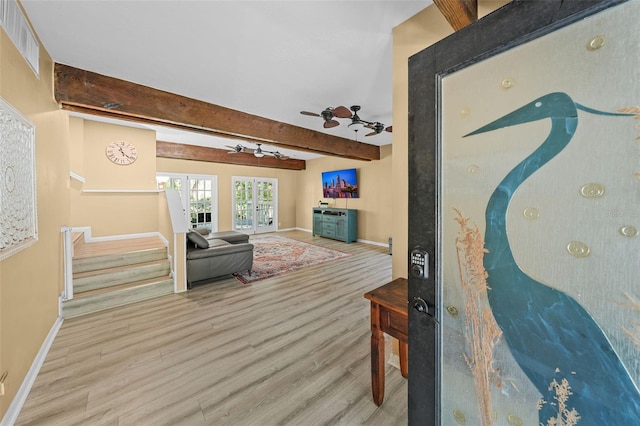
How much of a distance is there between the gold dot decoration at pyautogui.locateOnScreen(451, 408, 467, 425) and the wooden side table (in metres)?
0.42

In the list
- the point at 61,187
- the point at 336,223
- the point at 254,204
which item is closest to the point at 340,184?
the point at 336,223

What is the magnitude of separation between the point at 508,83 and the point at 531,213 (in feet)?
1.43

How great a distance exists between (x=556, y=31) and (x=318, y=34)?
173 centimetres

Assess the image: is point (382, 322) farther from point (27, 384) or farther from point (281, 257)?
point (281, 257)

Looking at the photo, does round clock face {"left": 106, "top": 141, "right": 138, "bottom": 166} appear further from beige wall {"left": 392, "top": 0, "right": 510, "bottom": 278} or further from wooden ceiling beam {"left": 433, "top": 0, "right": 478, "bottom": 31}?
wooden ceiling beam {"left": 433, "top": 0, "right": 478, "bottom": 31}

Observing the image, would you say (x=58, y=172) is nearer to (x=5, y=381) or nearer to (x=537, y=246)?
(x=5, y=381)

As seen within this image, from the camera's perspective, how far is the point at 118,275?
10.3 ft

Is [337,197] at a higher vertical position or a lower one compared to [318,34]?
lower

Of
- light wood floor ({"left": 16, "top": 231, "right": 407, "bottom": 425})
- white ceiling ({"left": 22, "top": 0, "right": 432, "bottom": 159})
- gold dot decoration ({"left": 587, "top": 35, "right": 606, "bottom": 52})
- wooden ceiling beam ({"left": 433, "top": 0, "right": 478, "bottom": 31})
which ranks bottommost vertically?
light wood floor ({"left": 16, "top": 231, "right": 407, "bottom": 425})

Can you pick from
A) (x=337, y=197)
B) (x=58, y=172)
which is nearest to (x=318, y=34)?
(x=58, y=172)

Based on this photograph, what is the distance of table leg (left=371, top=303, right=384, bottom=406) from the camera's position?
1.52 meters

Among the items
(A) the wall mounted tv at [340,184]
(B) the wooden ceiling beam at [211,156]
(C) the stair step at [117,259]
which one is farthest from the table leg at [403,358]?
(B) the wooden ceiling beam at [211,156]

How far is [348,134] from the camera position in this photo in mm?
5156

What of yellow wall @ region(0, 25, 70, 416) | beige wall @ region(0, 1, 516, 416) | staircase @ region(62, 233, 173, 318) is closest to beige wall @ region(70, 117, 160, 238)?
beige wall @ region(0, 1, 516, 416)
